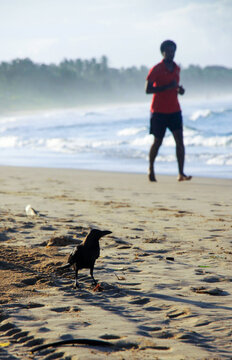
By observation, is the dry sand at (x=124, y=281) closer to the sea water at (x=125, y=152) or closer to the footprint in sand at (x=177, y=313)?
the footprint in sand at (x=177, y=313)

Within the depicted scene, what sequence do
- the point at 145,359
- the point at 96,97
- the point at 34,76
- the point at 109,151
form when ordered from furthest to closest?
the point at 96,97 → the point at 34,76 → the point at 109,151 → the point at 145,359

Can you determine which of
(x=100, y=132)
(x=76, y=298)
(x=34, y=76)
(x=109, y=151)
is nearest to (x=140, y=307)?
(x=76, y=298)

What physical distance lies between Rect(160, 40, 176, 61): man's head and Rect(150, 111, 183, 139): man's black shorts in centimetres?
84

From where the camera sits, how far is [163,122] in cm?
761

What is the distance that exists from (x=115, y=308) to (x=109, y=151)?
41.4 feet

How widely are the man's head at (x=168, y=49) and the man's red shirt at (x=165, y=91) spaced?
124 mm

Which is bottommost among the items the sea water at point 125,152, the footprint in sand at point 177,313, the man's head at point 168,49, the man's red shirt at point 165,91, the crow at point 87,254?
the footprint in sand at point 177,313

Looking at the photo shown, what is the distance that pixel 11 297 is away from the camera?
9.16 ft

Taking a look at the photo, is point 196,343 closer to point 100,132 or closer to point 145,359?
point 145,359

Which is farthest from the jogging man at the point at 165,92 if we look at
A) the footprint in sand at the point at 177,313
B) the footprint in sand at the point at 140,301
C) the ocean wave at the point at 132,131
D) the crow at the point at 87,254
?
the ocean wave at the point at 132,131

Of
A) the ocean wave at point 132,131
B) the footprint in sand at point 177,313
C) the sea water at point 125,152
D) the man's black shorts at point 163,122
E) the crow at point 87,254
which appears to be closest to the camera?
the footprint in sand at point 177,313

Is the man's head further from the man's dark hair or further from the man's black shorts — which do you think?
the man's black shorts

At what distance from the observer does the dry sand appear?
7.11ft

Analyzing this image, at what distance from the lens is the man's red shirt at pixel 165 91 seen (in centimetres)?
746
